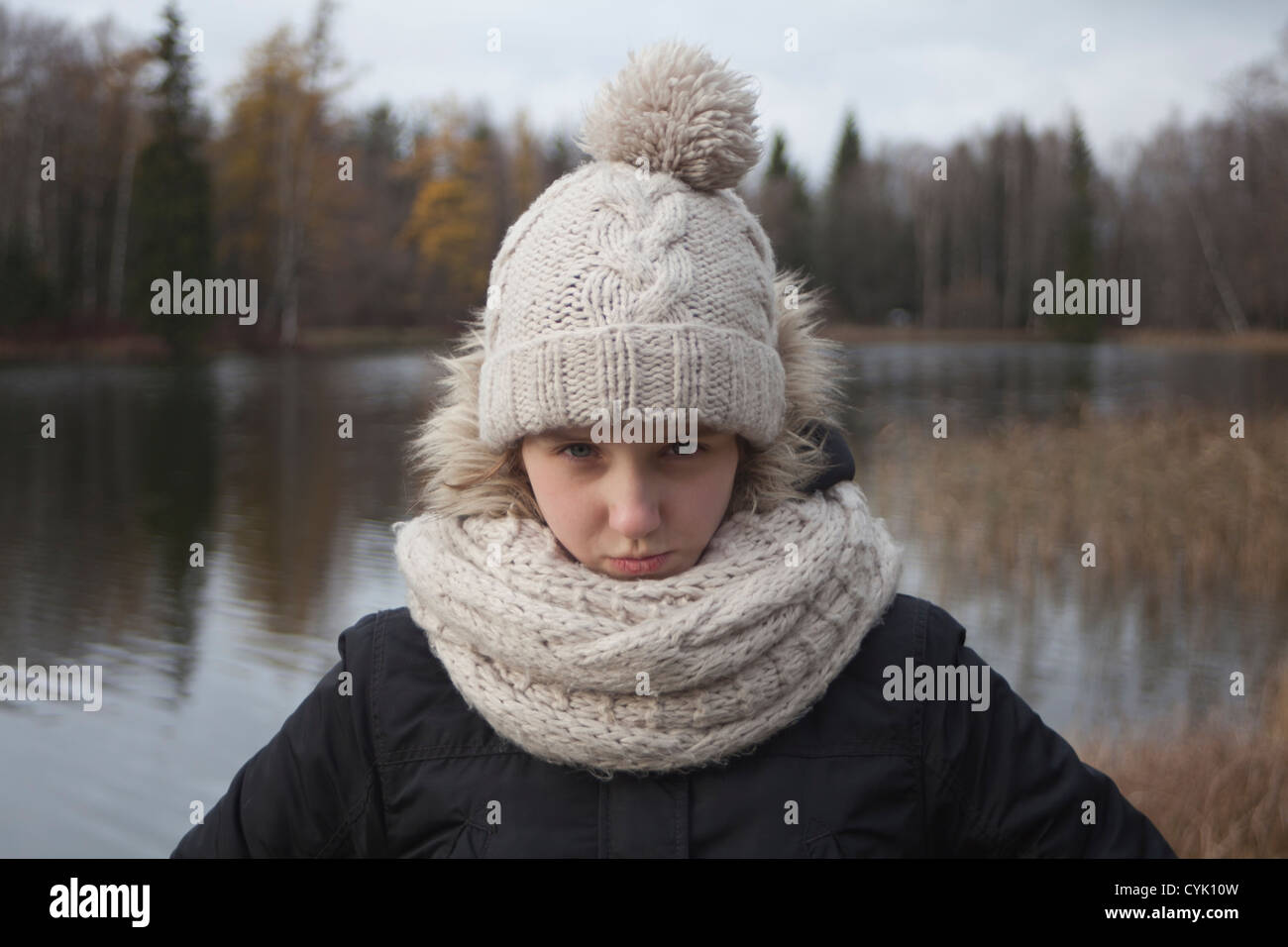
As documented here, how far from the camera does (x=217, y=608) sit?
6668 millimetres

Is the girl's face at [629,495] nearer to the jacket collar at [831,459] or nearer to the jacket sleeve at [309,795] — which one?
the jacket collar at [831,459]

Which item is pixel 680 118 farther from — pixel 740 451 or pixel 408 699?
pixel 408 699

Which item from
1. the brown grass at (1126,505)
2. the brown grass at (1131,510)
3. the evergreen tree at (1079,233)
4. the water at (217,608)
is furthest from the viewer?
the evergreen tree at (1079,233)

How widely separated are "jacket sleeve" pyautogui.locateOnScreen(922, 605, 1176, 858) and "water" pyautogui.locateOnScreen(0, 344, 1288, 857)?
1012 mm

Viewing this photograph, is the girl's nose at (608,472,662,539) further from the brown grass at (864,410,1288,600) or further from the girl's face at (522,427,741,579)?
the brown grass at (864,410,1288,600)

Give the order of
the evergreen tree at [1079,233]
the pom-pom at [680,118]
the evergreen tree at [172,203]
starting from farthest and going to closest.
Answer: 1. the evergreen tree at [1079,233]
2. the evergreen tree at [172,203]
3. the pom-pom at [680,118]

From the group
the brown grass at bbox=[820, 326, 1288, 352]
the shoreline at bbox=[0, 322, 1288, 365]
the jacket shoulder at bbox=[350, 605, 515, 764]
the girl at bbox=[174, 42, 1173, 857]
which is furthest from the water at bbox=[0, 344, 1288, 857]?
the brown grass at bbox=[820, 326, 1288, 352]

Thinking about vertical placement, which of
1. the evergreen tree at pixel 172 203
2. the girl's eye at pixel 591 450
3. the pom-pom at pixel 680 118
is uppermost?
the evergreen tree at pixel 172 203

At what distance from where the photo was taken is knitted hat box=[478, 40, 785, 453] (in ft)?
4.95

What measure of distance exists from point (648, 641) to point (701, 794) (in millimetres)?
216

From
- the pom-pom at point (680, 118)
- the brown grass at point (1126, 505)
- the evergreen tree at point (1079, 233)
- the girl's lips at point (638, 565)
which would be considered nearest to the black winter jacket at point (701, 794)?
the girl's lips at point (638, 565)

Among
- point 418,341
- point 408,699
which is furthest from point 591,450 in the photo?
point 418,341

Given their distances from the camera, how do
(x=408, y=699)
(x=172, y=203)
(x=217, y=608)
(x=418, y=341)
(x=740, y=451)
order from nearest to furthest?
(x=408, y=699) → (x=740, y=451) → (x=217, y=608) → (x=172, y=203) → (x=418, y=341)

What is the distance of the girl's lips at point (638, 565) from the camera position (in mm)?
1547
